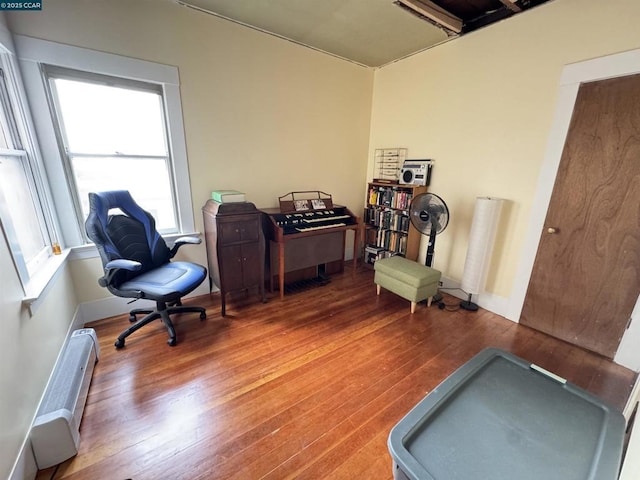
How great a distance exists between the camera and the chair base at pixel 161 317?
2076mm

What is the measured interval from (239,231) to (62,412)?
1584mm

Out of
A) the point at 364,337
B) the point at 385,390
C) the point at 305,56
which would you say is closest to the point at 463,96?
the point at 305,56

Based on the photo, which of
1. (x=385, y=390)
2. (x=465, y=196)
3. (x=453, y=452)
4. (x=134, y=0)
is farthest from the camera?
(x=465, y=196)

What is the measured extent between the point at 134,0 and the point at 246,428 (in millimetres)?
3170

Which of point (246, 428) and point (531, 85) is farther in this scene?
point (531, 85)

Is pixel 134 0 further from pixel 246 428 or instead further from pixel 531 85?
pixel 531 85

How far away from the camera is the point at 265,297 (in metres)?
2.84

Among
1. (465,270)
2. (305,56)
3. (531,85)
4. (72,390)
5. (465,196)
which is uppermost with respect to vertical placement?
(305,56)

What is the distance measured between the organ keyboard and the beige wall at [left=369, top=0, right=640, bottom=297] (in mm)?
1207

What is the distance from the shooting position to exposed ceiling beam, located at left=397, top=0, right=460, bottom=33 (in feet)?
7.28

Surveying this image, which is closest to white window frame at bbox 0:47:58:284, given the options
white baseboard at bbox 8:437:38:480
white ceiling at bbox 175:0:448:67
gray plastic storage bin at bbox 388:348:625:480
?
white baseboard at bbox 8:437:38:480

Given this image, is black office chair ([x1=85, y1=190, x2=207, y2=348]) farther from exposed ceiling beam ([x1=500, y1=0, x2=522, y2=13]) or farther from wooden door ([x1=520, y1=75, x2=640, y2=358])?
exposed ceiling beam ([x1=500, y1=0, x2=522, y2=13])

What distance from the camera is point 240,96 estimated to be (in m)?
2.72

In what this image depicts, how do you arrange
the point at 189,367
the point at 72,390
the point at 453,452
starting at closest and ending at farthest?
the point at 453,452 < the point at 72,390 < the point at 189,367
